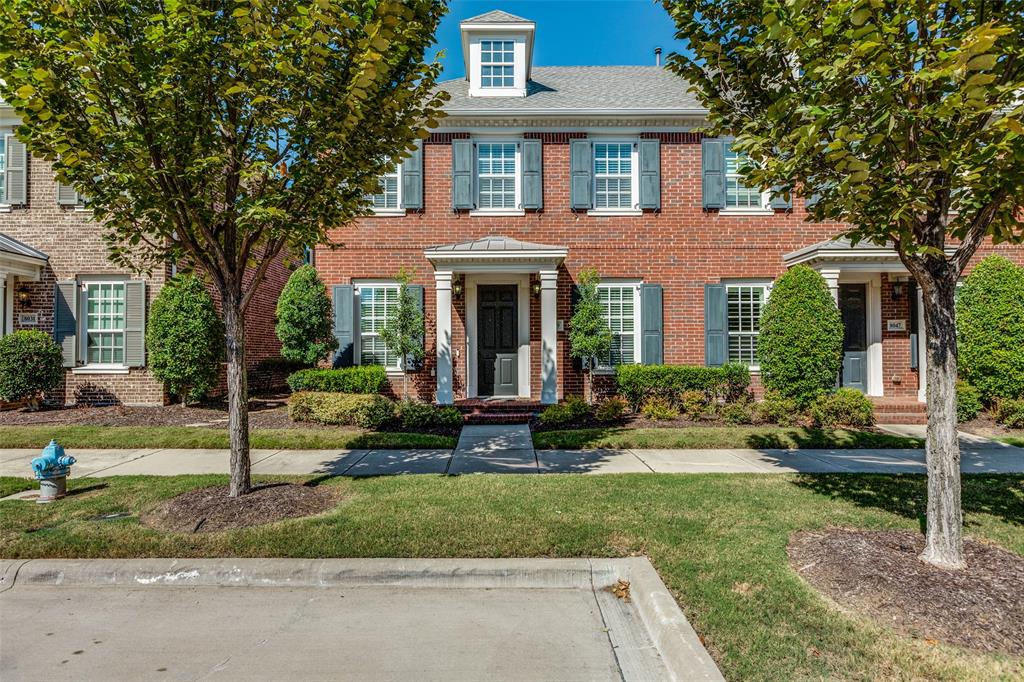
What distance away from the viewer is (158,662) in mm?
2896

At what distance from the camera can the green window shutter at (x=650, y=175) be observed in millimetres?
11625

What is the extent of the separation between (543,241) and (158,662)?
33.0 feet

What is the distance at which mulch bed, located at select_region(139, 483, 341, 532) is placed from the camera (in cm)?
449

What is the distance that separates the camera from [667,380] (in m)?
10.5

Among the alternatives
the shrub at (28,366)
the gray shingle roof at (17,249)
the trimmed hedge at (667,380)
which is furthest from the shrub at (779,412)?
the gray shingle roof at (17,249)

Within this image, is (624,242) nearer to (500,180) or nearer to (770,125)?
(500,180)

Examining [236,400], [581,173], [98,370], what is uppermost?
[581,173]

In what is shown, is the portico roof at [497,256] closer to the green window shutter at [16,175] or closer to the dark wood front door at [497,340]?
the dark wood front door at [497,340]

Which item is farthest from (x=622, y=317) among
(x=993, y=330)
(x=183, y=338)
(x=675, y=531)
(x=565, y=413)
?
(x=183, y=338)

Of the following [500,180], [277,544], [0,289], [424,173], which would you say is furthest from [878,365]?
[0,289]

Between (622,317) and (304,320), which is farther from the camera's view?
(622,317)

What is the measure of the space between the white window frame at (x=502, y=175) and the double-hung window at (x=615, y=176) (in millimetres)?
1725

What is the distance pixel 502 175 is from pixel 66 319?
9942mm

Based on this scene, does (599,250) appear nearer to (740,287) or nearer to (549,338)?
(549,338)
